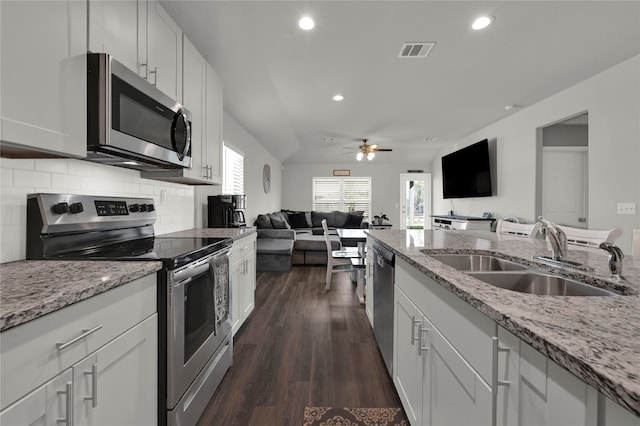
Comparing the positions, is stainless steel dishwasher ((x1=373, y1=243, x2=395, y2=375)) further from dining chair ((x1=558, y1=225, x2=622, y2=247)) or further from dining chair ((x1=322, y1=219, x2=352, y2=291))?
dining chair ((x1=322, y1=219, x2=352, y2=291))

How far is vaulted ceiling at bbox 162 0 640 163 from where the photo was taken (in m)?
2.25

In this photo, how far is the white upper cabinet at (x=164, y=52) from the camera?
1742 mm

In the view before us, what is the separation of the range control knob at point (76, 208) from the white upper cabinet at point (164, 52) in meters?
0.81

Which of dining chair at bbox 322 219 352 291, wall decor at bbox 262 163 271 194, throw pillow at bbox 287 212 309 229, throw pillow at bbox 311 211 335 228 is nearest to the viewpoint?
dining chair at bbox 322 219 352 291

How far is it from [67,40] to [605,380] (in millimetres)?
1856

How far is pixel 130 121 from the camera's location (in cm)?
148

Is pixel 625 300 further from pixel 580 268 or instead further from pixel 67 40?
pixel 67 40

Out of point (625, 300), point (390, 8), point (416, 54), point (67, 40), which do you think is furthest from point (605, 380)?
point (416, 54)

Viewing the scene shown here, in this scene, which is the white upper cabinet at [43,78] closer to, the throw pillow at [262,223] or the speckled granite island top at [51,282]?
the speckled granite island top at [51,282]

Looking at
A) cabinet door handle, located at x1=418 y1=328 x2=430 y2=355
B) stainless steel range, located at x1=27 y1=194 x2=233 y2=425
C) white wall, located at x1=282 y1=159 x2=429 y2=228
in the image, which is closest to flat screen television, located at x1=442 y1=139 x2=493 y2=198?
white wall, located at x1=282 y1=159 x2=429 y2=228

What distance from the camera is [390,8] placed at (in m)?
2.22

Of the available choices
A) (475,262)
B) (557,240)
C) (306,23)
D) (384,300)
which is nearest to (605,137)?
(475,262)

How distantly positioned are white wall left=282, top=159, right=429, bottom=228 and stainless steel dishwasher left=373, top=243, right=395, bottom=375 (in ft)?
23.1

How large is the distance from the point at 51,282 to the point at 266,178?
605cm
